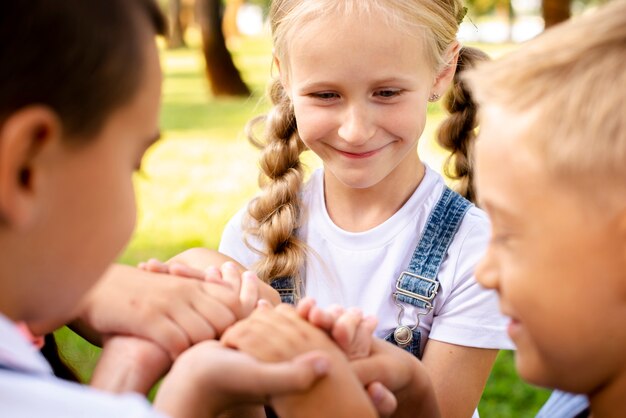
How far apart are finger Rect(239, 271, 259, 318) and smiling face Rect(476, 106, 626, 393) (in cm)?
52

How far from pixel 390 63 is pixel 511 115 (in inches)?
36.9

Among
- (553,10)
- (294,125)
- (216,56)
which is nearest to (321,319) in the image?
(294,125)

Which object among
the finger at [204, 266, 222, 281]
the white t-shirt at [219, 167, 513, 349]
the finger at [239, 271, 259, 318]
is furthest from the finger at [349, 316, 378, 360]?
the white t-shirt at [219, 167, 513, 349]

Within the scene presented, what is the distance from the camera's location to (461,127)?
289 cm

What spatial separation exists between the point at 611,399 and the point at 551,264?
0.33 meters

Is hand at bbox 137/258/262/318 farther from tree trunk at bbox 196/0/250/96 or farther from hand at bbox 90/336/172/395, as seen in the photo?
tree trunk at bbox 196/0/250/96

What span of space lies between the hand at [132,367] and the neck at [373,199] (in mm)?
1058

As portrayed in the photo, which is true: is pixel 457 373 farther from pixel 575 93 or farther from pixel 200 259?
pixel 575 93

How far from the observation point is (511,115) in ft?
4.95

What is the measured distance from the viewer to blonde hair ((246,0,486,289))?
2463mm

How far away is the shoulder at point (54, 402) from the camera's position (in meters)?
1.13

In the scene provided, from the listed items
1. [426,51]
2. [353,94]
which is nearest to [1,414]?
[353,94]

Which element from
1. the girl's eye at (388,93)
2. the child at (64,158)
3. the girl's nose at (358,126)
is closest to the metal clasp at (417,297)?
the girl's nose at (358,126)

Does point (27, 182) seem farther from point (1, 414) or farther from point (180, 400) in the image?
point (180, 400)
